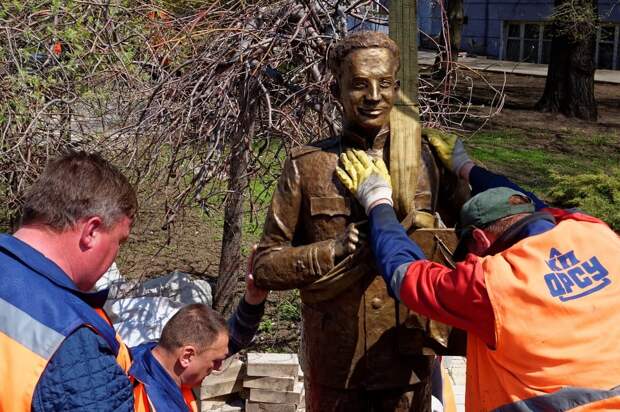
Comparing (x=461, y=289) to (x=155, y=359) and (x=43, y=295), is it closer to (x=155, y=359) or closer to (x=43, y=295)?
(x=155, y=359)

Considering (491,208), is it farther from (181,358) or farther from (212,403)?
(212,403)

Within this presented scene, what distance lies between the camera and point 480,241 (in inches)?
96.2

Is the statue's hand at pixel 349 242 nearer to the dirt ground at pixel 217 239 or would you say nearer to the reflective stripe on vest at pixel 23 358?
the reflective stripe on vest at pixel 23 358

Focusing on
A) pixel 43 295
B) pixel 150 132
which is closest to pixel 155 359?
pixel 43 295

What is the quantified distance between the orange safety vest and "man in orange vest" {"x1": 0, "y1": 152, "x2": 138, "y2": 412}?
3.49 feet

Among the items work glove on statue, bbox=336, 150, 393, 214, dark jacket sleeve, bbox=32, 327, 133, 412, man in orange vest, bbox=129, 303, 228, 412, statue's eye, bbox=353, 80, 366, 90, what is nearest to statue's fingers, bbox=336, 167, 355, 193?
work glove on statue, bbox=336, 150, 393, 214

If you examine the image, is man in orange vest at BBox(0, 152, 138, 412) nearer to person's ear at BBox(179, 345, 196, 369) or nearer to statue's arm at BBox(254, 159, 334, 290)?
person's ear at BBox(179, 345, 196, 369)

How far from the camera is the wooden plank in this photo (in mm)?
2812

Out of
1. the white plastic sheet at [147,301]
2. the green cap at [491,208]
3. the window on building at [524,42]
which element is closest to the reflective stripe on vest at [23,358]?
the green cap at [491,208]

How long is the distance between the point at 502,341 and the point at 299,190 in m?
1.00

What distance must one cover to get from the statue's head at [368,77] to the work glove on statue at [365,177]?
0.13 metres

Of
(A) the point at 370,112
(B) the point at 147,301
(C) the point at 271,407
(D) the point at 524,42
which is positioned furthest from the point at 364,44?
(D) the point at 524,42

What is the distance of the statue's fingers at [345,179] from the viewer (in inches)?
108

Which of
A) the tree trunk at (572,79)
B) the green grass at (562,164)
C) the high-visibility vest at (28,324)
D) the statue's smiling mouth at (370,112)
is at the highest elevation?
the statue's smiling mouth at (370,112)
